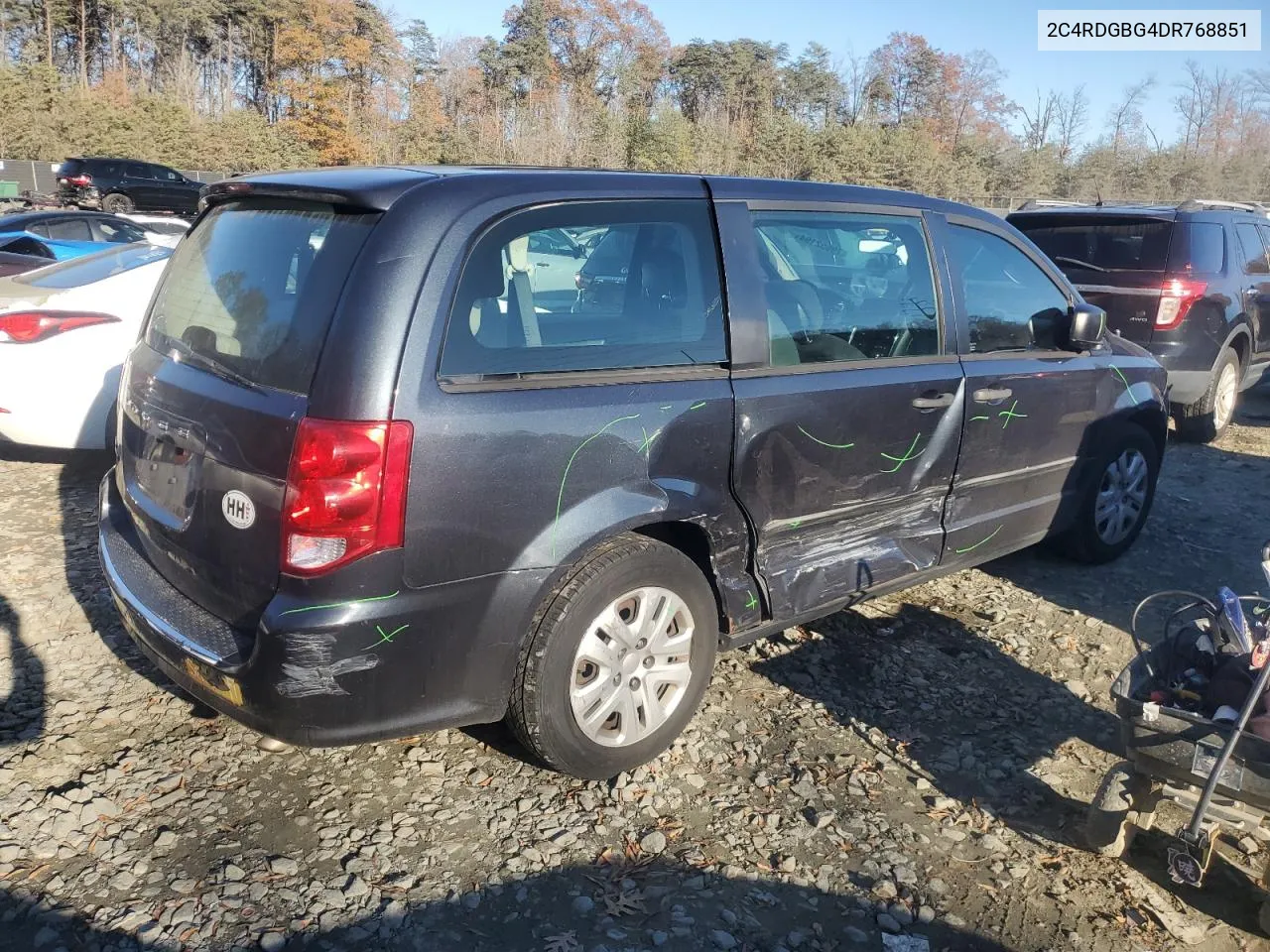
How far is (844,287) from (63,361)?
13.9ft

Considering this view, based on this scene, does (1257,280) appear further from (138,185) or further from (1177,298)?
(138,185)

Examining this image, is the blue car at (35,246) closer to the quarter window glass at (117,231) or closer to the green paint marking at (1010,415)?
the quarter window glass at (117,231)

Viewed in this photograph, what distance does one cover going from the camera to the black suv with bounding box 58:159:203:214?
2539cm

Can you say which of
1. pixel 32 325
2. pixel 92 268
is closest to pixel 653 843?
pixel 32 325

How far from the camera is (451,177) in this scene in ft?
9.17

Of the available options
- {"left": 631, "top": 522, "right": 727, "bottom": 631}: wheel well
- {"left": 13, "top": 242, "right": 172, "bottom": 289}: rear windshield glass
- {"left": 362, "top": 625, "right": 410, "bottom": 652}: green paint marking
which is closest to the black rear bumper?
{"left": 362, "top": 625, "right": 410, "bottom": 652}: green paint marking

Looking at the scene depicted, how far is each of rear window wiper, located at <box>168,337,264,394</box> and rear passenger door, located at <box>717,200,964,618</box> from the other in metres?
1.46

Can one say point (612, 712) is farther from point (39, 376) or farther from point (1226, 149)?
point (1226, 149)

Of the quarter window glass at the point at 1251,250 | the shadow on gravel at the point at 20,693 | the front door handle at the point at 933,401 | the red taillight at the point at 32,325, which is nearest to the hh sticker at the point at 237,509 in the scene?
the shadow on gravel at the point at 20,693

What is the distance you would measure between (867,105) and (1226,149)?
15771mm

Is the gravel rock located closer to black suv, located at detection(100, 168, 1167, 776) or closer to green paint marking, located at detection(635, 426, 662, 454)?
black suv, located at detection(100, 168, 1167, 776)

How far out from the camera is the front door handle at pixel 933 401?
3.77 m

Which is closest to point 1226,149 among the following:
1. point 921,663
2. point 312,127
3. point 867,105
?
point 867,105

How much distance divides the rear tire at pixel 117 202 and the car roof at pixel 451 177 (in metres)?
25.7
